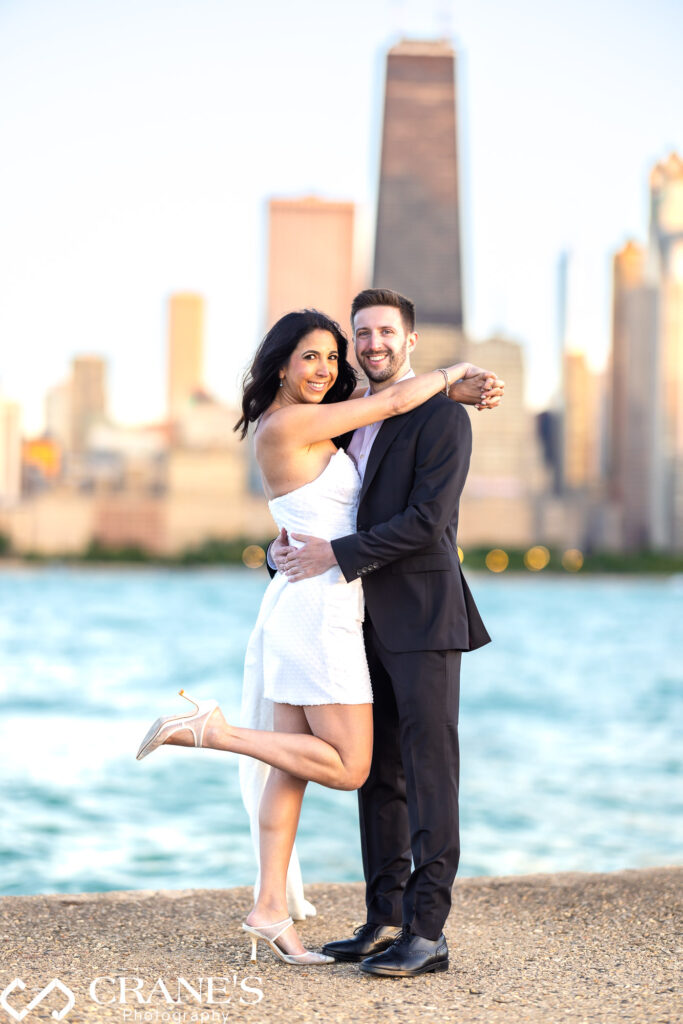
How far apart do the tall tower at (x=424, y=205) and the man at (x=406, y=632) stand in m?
107

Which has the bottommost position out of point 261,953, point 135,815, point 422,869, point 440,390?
point 135,815

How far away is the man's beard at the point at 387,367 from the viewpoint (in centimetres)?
387

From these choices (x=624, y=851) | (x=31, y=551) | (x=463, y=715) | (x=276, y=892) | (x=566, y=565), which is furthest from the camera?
(x=31, y=551)

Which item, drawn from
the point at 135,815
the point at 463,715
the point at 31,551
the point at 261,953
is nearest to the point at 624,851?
the point at 135,815

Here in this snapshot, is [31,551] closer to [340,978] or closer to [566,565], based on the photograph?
[566,565]

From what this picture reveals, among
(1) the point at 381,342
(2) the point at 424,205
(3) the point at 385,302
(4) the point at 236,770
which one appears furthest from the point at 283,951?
(2) the point at 424,205

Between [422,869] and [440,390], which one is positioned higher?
[440,390]

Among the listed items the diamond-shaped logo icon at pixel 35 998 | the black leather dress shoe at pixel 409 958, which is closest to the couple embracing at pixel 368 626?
the black leather dress shoe at pixel 409 958

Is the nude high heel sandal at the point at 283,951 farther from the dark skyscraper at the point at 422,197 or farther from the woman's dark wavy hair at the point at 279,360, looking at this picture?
the dark skyscraper at the point at 422,197

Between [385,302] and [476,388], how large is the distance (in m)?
0.42

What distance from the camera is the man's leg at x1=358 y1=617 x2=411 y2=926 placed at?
391cm

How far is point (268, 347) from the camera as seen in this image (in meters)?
3.86

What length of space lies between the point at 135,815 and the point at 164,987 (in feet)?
29.0

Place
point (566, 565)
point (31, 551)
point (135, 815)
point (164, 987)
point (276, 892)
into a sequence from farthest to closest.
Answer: point (31, 551)
point (566, 565)
point (135, 815)
point (276, 892)
point (164, 987)
